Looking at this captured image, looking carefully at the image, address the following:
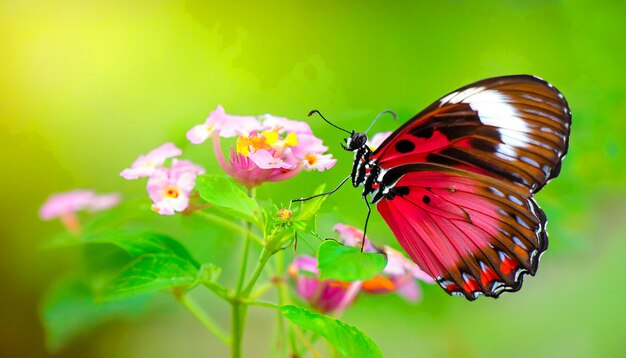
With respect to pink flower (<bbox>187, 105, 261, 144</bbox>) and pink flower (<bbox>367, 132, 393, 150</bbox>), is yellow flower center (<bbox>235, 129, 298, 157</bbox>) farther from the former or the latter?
pink flower (<bbox>367, 132, 393, 150</bbox>)

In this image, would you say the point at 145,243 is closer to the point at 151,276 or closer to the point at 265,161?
the point at 151,276

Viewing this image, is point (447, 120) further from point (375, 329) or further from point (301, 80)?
point (301, 80)

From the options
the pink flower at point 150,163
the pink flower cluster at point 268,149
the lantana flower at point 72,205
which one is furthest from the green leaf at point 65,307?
the pink flower cluster at point 268,149

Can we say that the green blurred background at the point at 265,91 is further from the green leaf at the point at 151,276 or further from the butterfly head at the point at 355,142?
the green leaf at the point at 151,276

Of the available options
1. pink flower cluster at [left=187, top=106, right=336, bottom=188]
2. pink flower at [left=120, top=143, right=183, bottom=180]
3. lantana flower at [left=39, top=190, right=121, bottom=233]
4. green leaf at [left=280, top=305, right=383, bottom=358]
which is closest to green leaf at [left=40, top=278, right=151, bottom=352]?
lantana flower at [left=39, top=190, right=121, bottom=233]

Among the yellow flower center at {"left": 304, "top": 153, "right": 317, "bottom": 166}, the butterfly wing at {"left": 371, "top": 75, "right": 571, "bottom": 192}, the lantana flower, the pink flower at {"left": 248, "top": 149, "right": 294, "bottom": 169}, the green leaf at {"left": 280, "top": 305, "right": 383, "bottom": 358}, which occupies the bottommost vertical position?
the lantana flower

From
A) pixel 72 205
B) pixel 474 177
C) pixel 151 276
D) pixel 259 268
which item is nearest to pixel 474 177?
pixel 474 177
